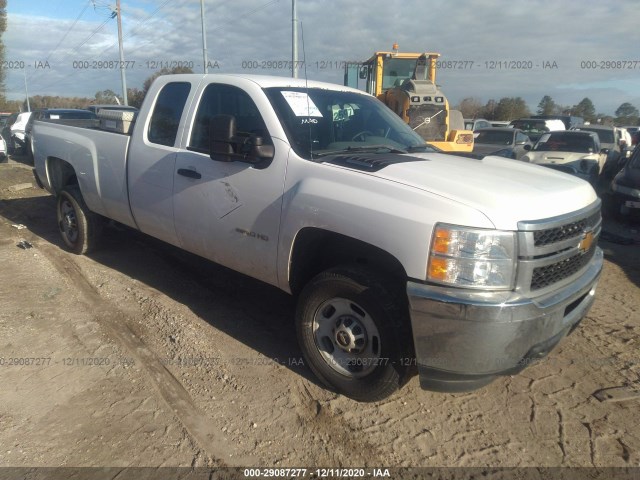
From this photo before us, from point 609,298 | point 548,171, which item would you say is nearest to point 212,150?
point 548,171

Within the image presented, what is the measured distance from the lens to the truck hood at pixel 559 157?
1189 centimetres

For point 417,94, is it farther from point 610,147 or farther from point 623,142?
point 623,142

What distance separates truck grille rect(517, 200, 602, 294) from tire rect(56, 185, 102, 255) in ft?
16.3

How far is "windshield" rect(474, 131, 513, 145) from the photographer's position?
15188mm

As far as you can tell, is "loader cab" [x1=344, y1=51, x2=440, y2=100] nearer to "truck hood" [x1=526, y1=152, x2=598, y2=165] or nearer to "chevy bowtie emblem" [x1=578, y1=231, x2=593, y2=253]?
"truck hood" [x1=526, y1=152, x2=598, y2=165]

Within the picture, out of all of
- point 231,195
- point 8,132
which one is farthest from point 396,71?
point 8,132

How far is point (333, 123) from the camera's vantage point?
3.93 m

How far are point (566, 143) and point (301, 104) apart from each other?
1123cm

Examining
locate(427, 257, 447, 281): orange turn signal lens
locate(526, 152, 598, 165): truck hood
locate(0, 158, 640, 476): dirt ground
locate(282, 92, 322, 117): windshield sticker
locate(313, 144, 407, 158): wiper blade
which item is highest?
locate(282, 92, 322, 117): windshield sticker

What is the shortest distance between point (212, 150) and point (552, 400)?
2.92 meters

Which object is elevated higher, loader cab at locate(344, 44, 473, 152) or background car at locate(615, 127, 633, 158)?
loader cab at locate(344, 44, 473, 152)

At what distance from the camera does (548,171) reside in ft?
12.5

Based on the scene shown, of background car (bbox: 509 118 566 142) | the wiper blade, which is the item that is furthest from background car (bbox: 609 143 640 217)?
background car (bbox: 509 118 566 142)

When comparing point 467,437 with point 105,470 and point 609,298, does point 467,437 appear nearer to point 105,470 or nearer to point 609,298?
point 105,470
